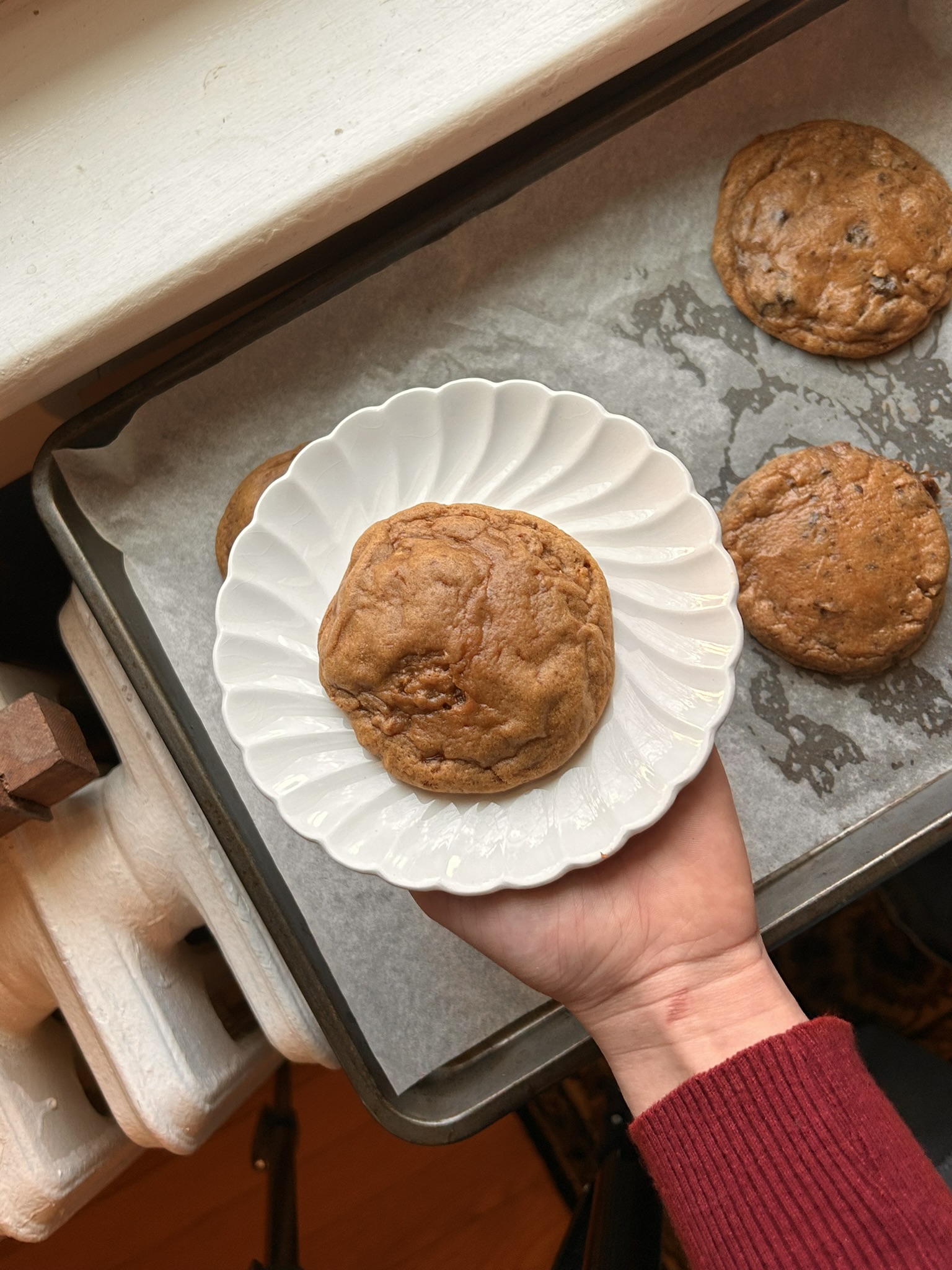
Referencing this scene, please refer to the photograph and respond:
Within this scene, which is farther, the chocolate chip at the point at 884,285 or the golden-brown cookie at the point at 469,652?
the chocolate chip at the point at 884,285

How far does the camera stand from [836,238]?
1.70 meters

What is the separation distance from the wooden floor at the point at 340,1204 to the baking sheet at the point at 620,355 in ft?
3.94

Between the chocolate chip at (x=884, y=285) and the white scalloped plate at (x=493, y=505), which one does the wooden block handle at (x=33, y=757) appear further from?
the chocolate chip at (x=884, y=285)

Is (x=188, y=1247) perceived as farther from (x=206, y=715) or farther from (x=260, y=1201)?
(x=206, y=715)

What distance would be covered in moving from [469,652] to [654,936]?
52cm

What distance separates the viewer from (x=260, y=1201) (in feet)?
7.48

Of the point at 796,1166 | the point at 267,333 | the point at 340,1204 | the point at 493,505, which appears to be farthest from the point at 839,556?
the point at 340,1204

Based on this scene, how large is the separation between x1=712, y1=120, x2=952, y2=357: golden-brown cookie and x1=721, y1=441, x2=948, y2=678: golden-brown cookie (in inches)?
10.2

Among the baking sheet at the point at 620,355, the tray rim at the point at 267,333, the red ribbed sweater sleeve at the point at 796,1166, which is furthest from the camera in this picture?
the baking sheet at the point at 620,355

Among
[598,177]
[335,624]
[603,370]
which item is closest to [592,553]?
[335,624]

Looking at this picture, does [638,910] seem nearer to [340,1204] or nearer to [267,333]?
[267,333]

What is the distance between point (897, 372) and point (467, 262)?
→ 0.86 meters

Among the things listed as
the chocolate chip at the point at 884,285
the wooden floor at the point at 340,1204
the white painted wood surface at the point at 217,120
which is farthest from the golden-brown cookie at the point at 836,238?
the wooden floor at the point at 340,1204

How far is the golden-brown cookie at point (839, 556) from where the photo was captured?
160 centimetres
